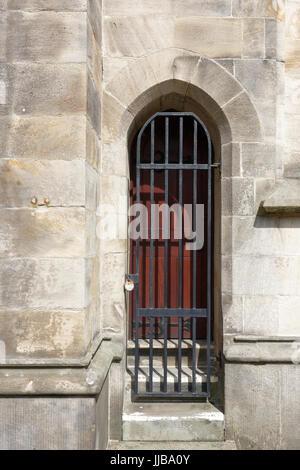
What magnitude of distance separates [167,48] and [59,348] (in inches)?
99.5

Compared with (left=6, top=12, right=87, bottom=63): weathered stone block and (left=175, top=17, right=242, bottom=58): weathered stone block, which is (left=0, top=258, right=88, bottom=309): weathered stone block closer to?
(left=6, top=12, right=87, bottom=63): weathered stone block

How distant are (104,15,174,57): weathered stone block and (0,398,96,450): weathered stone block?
273 cm

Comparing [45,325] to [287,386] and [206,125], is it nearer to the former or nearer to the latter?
[287,386]

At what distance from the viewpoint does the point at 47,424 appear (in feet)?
8.57

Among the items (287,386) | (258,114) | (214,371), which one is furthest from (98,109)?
(287,386)

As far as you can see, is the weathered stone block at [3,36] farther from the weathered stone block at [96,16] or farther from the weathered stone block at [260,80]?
the weathered stone block at [260,80]


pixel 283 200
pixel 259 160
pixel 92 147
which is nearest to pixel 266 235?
pixel 283 200

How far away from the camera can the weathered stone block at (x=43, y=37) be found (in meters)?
2.67

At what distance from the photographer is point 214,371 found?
3.58 meters

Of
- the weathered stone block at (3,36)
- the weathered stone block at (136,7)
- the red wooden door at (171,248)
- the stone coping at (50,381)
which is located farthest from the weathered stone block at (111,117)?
the stone coping at (50,381)

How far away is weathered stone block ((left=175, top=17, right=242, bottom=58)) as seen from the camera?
3.29 m

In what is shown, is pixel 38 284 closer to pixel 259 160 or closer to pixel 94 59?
pixel 94 59

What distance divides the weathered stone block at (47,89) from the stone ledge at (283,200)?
5.30ft

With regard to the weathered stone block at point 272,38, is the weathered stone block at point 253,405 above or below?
below
